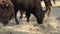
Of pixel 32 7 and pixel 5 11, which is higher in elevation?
pixel 5 11

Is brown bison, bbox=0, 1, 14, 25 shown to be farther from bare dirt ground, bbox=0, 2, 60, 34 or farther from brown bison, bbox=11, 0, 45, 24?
brown bison, bbox=11, 0, 45, 24

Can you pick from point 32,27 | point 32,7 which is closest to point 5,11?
point 32,27

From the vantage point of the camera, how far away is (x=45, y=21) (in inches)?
431

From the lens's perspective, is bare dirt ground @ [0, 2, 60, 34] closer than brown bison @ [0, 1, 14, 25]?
No

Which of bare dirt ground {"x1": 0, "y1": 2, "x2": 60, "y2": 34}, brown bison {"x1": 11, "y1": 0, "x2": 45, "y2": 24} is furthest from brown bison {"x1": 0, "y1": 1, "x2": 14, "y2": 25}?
brown bison {"x1": 11, "y1": 0, "x2": 45, "y2": 24}

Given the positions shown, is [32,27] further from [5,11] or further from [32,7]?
[5,11]

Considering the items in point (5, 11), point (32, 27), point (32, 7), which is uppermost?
point (5, 11)

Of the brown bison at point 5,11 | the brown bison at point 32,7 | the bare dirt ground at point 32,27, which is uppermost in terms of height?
the brown bison at point 5,11

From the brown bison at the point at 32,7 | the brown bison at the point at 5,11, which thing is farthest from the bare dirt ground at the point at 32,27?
the brown bison at the point at 5,11

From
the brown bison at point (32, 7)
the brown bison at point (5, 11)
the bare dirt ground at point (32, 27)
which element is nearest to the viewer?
the brown bison at point (5, 11)

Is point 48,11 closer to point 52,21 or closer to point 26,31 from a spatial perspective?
point 52,21

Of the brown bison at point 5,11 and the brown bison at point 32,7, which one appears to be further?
the brown bison at point 32,7

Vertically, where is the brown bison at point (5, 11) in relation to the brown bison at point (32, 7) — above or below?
above

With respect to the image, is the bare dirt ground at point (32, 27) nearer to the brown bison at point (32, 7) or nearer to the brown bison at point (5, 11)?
the brown bison at point (32, 7)
